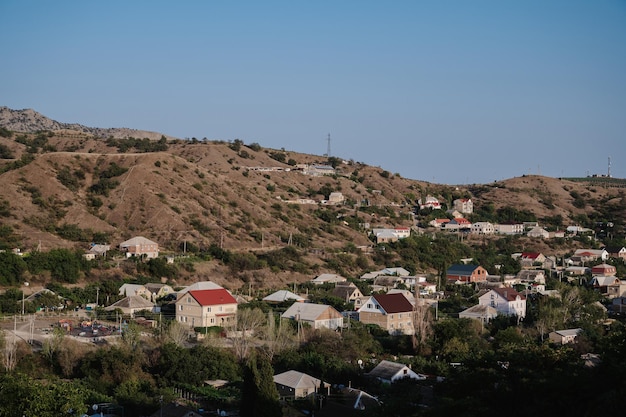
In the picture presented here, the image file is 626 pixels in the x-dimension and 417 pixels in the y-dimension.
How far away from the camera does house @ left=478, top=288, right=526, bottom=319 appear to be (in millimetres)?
45188

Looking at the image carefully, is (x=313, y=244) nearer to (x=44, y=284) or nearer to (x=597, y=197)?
(x=44, y=284)

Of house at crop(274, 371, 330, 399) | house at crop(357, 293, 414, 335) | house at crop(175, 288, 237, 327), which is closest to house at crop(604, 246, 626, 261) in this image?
house at crop(357, 293, 414, 335)

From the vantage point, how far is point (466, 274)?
58.5 meters

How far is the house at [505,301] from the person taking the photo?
45.2 metres

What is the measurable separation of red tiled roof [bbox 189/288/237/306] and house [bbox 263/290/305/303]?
4014 mm

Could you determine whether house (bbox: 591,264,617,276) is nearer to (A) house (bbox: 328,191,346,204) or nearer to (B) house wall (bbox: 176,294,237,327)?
(A) house (bbox: 328,191,346,204)

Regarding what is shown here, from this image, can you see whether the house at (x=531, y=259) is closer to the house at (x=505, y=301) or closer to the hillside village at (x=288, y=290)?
the hillside village at (x=288, y=290)

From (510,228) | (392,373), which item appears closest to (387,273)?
(392,373)

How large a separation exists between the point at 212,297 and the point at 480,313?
14.2 metres

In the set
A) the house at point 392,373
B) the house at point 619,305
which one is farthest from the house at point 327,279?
the house at point 392,373

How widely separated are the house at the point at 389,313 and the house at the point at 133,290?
482 inches

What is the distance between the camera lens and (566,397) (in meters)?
16.7

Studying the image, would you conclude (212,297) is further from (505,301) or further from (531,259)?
(531,259)

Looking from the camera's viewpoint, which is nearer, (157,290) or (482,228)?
(157,290)
